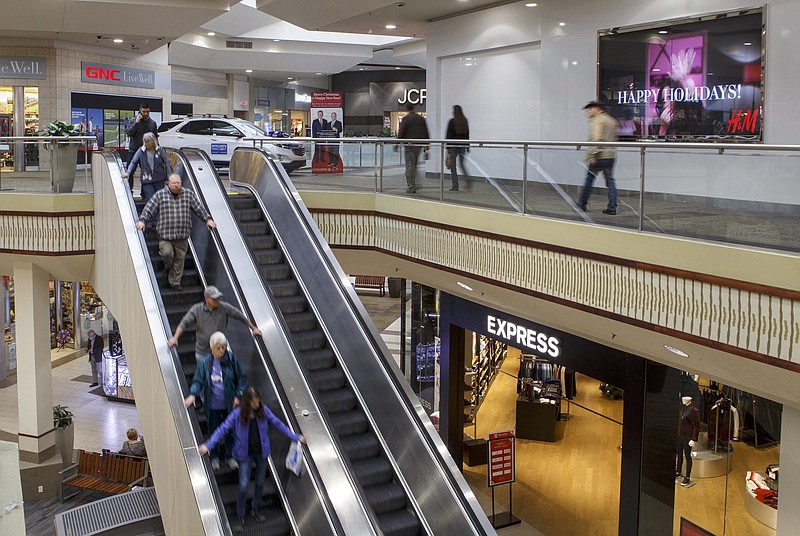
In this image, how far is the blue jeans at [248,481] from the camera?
7973mm

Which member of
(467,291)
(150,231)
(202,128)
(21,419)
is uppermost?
(202,128)

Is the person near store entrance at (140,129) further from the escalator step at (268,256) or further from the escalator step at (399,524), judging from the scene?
the escalator step at (399,524)

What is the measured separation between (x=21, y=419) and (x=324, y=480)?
10.7 meters

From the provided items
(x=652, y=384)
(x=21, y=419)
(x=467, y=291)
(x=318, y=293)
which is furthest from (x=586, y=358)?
(x=21, y=419)

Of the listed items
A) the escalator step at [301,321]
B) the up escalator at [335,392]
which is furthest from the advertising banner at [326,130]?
the escalator step at [301,321]

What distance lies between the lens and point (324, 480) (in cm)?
829

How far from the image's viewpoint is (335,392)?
10039 mm

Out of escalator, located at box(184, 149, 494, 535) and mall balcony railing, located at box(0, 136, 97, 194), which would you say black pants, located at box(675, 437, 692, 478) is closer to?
escalator, located at box(184, 149, 494, 535)

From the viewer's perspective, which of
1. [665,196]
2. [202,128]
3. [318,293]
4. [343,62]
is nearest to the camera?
[665,196]

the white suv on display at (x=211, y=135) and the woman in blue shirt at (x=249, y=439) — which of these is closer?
the woman in blue shirt at (x=249, y=439)

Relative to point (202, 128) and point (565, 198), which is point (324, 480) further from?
point (202, 128)

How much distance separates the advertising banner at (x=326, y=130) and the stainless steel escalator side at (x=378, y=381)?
8.20ft

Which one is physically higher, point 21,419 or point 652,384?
point 652,384

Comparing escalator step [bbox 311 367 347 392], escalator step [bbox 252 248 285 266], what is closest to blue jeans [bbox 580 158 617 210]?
escalator step [bbox 311 367 347 392]
